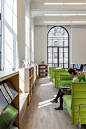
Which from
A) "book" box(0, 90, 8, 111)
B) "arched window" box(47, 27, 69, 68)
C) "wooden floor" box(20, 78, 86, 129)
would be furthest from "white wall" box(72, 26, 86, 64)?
"book" box(0, 90, 8, 111)

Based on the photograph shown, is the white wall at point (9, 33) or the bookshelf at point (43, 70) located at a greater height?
the white wall at point (9, 33)

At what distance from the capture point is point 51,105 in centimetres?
436

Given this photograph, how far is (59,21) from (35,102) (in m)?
8.46

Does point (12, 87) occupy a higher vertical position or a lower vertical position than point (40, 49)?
lower

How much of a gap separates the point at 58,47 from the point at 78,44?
192 cm

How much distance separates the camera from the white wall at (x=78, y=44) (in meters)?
12.6

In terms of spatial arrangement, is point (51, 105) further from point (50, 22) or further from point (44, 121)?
point (50, 22)

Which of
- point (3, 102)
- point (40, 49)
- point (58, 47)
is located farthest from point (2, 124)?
point (58, 47)

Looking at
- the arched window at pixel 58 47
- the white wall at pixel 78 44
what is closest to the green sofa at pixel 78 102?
the white wall at pixel 78 44

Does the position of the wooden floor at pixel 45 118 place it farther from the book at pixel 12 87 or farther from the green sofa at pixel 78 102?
the book at pixel 12 87

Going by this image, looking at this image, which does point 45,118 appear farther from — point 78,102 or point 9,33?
point 9,33

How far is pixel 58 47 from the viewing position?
516 inches

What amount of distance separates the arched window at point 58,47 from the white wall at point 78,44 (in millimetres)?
812

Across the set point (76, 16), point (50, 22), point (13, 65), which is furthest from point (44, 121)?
point (76, 16)
